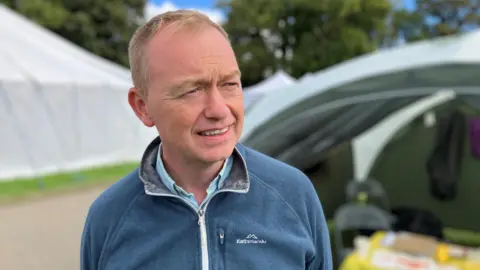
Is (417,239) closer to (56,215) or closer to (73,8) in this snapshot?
(56,215)

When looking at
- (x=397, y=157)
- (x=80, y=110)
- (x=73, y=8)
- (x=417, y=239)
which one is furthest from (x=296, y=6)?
(x=417, y=239)

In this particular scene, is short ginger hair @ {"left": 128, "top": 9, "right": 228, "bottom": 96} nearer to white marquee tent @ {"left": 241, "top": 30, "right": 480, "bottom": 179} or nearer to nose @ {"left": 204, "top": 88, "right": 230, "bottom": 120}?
nose @ {"left": 204, "top": 88, "right": 230, "bottom": 120}

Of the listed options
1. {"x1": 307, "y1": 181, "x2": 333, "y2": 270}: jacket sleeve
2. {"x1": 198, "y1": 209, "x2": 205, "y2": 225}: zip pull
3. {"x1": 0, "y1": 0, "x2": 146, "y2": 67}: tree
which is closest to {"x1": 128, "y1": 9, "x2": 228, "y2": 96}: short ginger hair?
{"x1": 198, "y1": 209, "x2": 205, "y2": 225}: zip pull

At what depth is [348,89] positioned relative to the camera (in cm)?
374

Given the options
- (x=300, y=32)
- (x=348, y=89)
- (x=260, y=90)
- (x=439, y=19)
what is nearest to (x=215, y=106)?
(x=348, y=89)

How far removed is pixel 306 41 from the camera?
2517 cm

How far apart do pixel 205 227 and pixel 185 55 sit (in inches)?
15.5

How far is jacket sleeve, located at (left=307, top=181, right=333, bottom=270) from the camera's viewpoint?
1.26m

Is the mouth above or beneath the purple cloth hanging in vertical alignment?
above

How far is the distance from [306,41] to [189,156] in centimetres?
2475

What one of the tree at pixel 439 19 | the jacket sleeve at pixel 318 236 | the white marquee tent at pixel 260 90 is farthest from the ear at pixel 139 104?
the tree at pixel 439 19

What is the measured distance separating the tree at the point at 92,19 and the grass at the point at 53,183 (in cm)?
1716

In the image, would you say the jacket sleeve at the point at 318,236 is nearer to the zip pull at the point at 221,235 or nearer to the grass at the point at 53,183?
the zip pull at the point at 221,235

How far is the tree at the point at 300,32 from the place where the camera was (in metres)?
24.3
